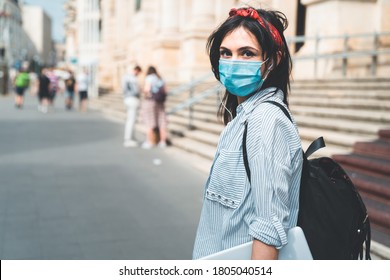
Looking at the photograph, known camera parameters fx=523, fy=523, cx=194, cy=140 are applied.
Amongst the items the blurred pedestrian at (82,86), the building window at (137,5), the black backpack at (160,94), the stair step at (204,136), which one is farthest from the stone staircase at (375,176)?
the building window at (137,5)

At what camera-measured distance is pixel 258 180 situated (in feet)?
5.63

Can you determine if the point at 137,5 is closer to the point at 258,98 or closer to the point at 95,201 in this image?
the point at 95,201

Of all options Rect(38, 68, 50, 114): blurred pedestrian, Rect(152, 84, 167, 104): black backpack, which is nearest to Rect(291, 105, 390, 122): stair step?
Rect(152, 84, 167, 104): black backpack

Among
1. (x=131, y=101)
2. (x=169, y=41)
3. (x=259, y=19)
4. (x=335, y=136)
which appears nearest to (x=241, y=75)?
(x=259, y=19)

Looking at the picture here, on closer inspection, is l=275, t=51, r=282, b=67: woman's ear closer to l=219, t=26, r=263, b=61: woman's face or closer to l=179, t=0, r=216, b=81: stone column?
l=219, t=26, r=263, b=61: woman's face

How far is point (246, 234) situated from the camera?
1.84m

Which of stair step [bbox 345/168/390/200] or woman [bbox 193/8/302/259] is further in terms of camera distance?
stair step [bbox 345/168/390/200]

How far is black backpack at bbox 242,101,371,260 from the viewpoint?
1.78m

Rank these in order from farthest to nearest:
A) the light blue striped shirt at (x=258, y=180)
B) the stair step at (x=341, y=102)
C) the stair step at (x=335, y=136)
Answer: the stair step at (x=341, y=102) < the stair step at (x=335, y=136) < the light blue striped shirt at (x=258, y=180)

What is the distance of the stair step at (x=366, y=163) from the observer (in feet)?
19.6

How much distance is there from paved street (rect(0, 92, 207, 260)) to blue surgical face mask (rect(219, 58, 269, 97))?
2910 mm

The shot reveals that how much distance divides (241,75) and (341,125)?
20.9ft

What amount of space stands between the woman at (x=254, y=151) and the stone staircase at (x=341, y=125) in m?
2.89

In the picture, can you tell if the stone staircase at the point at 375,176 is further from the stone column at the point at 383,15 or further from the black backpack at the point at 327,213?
the stone column at the point at 383,15
